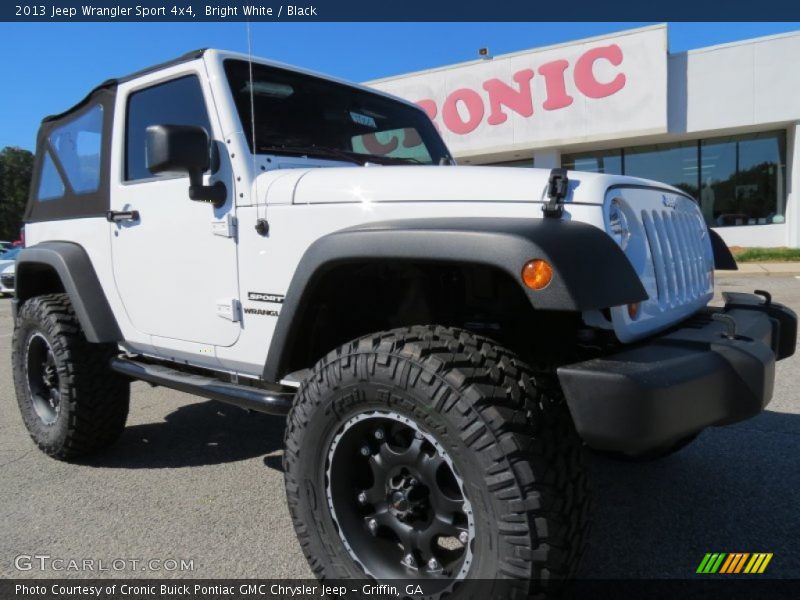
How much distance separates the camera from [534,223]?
5.90 ft

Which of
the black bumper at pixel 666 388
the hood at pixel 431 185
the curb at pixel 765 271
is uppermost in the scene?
the hood at pixel 431 185

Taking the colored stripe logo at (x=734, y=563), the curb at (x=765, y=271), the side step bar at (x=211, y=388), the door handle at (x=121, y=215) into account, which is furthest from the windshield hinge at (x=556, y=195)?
the curb at (x=765, y=271)

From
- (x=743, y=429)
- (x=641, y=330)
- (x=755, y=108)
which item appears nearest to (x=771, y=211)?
(x=755, y=108)

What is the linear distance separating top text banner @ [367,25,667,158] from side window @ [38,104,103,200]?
13.2m

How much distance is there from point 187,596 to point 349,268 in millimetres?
1301

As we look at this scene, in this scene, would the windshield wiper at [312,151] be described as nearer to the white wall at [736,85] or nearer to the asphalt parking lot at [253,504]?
the asphalt parking lot at [253,504]

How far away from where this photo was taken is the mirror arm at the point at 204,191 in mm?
2502

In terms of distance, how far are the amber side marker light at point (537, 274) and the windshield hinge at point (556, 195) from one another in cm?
24

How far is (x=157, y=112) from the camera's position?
303 centimetres

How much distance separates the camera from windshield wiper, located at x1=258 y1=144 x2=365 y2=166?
2.66m

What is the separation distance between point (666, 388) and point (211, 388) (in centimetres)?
180

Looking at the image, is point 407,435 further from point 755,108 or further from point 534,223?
point 755,108

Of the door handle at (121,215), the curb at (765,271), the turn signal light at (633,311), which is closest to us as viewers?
the turn signal light at (633,311)

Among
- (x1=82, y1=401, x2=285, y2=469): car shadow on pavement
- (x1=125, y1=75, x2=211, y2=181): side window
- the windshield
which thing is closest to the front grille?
the windshield
